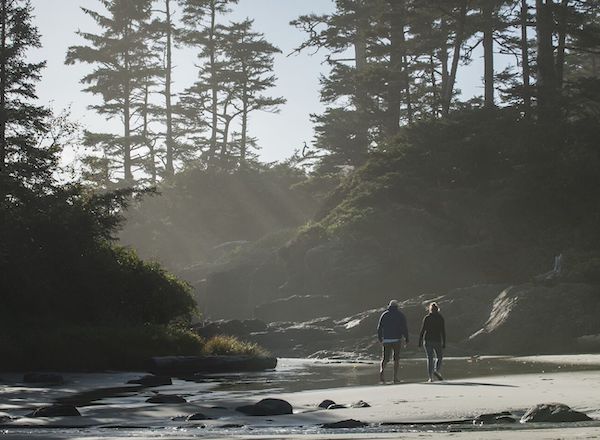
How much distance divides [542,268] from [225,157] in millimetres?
40790

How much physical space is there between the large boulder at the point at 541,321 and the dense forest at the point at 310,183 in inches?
103

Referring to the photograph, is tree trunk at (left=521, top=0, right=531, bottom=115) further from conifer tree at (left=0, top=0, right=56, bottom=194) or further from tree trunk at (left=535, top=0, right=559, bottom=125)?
conifer tree at (left=0, top=0, right=56, bottom=194)

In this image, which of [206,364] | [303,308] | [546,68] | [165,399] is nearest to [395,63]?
[546,68]

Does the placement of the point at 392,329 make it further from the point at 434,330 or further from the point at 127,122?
the point at 127,122

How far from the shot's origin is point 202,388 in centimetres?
2019

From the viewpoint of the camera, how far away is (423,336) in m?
21.8

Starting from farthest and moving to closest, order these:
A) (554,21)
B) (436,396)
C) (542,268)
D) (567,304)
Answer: (554,21), (542,268), (567,304), (436,396)

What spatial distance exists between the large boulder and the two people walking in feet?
31.6

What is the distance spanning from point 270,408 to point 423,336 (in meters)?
8.22

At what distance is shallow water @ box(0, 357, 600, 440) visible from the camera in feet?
40.9

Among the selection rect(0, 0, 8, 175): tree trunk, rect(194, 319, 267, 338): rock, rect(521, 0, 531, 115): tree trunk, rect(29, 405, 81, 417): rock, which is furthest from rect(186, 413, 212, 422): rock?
rect(521, 0, 531, 115): tree trunk

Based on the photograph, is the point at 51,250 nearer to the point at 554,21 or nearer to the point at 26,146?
the point at 26,146

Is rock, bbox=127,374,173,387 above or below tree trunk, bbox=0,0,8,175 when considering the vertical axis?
below

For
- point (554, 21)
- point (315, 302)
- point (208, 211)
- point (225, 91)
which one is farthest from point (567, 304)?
point (225, 91)
